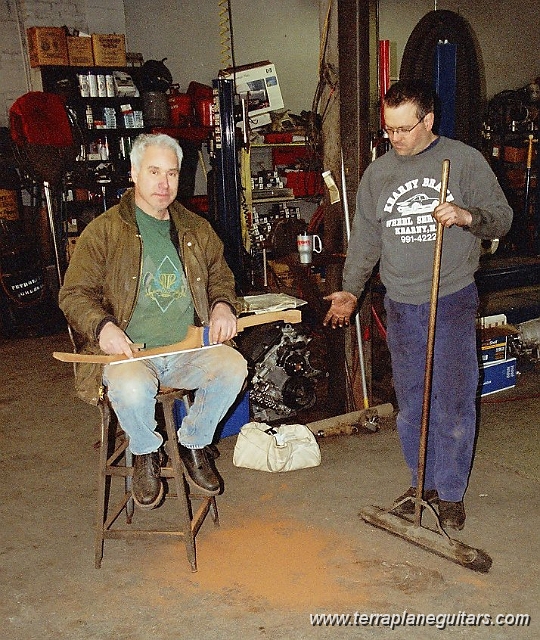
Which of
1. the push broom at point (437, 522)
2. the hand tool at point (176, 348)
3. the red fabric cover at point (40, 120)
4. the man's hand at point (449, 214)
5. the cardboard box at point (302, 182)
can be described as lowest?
the push broom at point (437, 522)

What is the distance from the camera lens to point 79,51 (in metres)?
6.82

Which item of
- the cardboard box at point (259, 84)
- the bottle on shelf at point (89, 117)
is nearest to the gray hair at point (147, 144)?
the cardboard box at point (259, 84)

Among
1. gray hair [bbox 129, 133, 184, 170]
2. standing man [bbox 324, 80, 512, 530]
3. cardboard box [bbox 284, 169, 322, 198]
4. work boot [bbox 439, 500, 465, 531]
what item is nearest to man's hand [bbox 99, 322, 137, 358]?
gray hair [bbox 129, 133, 184, 170]

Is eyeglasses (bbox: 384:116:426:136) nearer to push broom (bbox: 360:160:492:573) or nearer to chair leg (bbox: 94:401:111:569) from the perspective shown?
push broom (bbox: 360:160:492:573)

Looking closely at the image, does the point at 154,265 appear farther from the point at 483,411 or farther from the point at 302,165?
the point at 302,165

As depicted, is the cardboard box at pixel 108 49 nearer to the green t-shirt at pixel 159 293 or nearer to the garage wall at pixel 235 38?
the garage wall at pixel 235 38

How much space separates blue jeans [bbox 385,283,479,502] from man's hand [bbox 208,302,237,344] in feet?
2.22

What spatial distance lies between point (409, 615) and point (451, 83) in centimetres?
331

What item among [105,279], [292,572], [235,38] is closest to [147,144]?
[105,279]

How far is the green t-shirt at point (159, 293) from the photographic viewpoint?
2.69 metres

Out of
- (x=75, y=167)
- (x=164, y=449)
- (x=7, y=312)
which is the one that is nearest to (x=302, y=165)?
(x=75, y=167)

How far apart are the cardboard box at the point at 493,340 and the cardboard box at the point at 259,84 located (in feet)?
11.6

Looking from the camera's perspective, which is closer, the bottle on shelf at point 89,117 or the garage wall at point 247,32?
the bottle on shelf at point 89,117

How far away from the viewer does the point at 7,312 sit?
21.6 feet
